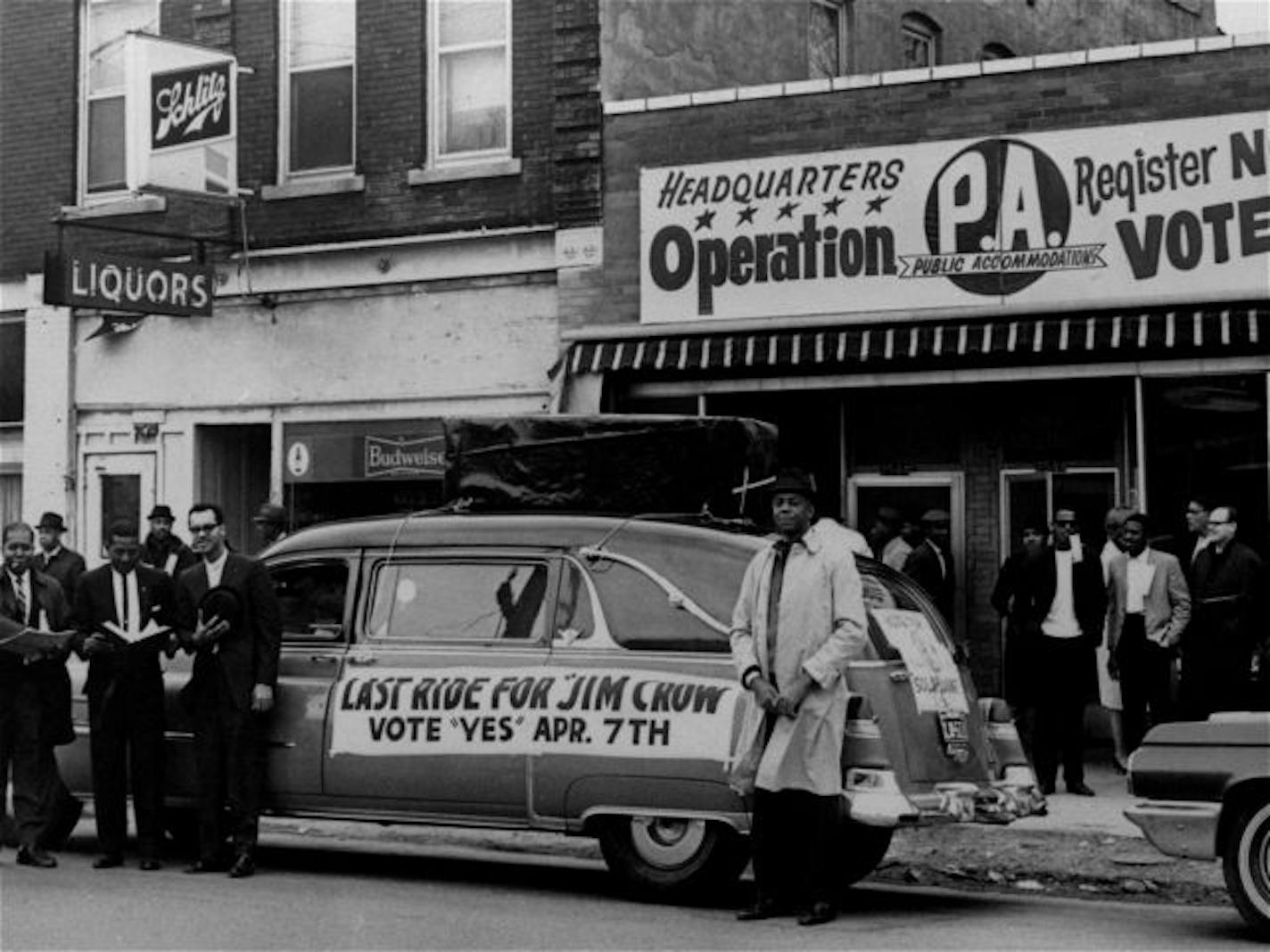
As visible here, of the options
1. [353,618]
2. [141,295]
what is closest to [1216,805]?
[353,618]

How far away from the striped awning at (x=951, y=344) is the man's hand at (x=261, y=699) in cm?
640

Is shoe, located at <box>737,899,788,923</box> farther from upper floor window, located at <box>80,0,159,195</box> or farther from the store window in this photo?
the store window

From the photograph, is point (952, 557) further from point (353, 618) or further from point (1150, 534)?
point (353, 618)

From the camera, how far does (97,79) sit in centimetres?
2055

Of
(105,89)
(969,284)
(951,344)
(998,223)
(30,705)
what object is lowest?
(30,705)

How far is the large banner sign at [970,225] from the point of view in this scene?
15.1 m

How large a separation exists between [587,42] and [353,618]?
8.02m

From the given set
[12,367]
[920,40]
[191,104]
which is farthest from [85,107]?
[920,40]

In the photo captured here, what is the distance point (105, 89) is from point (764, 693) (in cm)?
1327

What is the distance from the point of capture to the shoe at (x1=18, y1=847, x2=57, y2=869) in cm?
1143

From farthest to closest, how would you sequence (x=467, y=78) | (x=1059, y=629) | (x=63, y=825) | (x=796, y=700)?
(x=467, y=78) < (x=1059, y=629) < (x=63, y=825) < (x=796, y=700)

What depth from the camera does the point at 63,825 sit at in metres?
12.2

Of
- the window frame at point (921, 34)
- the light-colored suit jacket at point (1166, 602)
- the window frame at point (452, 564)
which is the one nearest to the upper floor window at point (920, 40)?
the window frame at point (921, 34)

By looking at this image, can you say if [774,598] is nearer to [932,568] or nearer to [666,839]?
[666,839]
